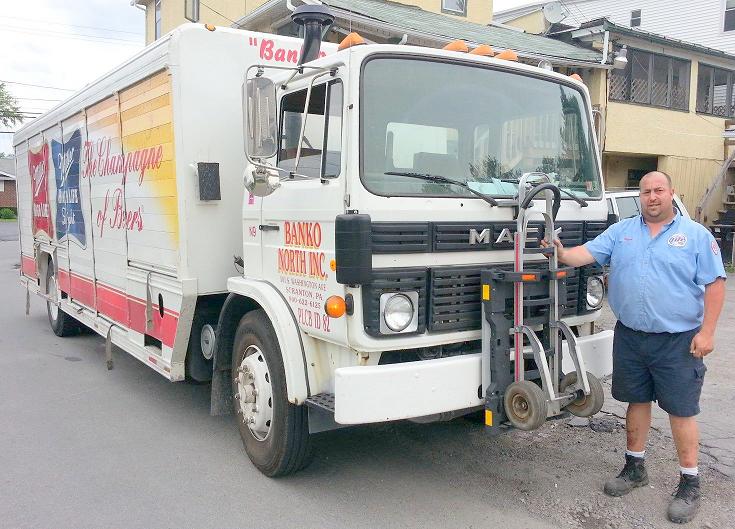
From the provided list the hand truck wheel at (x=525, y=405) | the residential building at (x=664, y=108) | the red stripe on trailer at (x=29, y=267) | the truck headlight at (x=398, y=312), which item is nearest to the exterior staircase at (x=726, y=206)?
the residential building at (x=664, y=108)

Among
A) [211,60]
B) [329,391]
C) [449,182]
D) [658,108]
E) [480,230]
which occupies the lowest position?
[329,391]

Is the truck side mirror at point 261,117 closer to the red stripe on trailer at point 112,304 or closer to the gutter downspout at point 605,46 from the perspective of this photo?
the red stripe on trailer at point 112,304

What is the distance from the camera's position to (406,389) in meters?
3.44

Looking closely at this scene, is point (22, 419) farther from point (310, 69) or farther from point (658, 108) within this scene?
point (658, 108)

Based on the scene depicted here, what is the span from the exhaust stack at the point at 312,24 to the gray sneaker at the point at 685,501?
337cm

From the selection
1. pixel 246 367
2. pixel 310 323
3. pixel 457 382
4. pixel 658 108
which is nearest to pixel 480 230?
pixel 457 382

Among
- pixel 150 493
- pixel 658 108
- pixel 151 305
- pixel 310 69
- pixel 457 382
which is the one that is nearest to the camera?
pixel 457 382

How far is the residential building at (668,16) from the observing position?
25.0 m

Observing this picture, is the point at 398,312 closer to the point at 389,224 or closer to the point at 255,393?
the point at 389,224

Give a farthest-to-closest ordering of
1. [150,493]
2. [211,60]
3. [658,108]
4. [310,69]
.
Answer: [658,108] < [211,60] < [150,493] < [310,69]

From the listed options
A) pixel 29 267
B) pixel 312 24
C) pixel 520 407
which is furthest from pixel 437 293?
pixel 29 267

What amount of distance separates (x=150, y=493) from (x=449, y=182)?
8.36ft

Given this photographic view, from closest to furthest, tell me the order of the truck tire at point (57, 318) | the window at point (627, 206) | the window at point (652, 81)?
the truck tire at point (57, 318) < the window at point (627, 206) < the window at point (652, 81)

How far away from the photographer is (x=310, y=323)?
3.87 meters
